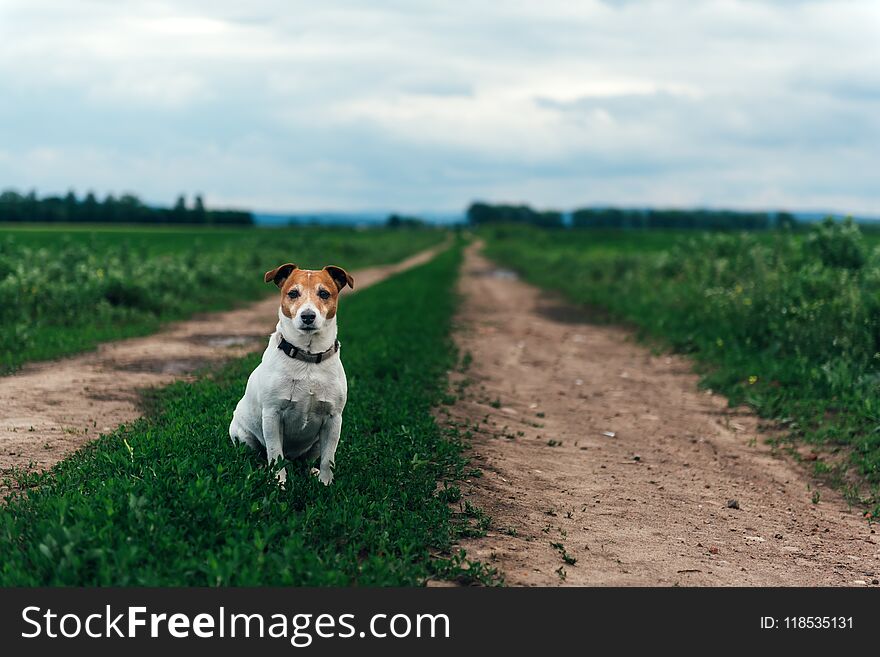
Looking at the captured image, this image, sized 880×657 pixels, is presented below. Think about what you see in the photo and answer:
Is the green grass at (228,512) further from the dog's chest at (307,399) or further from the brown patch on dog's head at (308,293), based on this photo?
the brown patch on dog's head at (308,293)

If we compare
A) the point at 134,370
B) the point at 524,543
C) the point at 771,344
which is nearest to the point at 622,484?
the point at 524,543

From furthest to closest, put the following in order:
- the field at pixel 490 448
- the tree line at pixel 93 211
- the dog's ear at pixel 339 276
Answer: the tree line at pixel 93 211 → the dog's ear at pixel 339 276 → the field at pixel 490 448

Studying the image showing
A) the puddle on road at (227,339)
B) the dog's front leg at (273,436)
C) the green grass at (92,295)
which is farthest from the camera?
the puddle on road at (227,339)

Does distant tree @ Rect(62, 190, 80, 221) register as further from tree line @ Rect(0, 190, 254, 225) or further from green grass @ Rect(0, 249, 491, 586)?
green grass @ Rect(0, 249, 491, 586)

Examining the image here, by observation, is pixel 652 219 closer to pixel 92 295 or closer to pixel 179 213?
pixel 179 213

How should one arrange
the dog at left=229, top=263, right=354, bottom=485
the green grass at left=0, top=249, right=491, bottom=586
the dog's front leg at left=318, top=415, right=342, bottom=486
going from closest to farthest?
the green grass at left=0, top=249, right=491, bottom=586, the dog at left=229, top=263, right=354, bottom=485, the dog's front leg at left=318, top=415, right=342, bottom=486

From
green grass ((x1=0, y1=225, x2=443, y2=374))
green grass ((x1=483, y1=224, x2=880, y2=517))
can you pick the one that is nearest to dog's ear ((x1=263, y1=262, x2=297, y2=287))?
green grass ((x1=483, y1=224, x2=880, y2=517))

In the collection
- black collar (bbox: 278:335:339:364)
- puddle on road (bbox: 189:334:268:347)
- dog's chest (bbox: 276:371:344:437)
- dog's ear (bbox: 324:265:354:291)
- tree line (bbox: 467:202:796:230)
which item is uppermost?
tree line (bbox: 467:202:796:230)

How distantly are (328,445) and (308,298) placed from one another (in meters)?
1.13

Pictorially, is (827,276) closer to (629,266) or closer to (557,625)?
(557,625)

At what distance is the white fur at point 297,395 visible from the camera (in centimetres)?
515

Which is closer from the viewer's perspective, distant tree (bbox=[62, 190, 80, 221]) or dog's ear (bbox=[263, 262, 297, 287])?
dog's ear (bbox=[263, 262, 297, 287])

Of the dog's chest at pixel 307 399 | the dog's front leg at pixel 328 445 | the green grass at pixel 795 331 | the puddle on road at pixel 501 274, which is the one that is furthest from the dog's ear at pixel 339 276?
the puddle on road at pixel 501 274

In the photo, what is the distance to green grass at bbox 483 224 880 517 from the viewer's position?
332 inches
